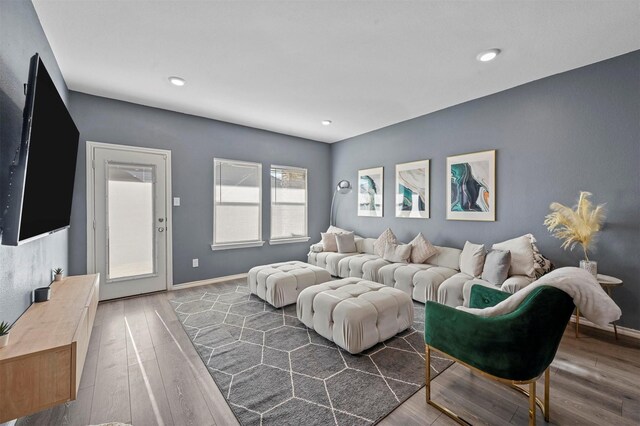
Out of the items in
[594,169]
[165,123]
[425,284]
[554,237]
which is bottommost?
[425,284]

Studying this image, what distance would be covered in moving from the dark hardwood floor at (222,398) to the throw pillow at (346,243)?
2.82m

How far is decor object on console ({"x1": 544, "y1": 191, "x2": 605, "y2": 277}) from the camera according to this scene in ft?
8.35

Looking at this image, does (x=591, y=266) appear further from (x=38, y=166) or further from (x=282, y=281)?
(x=38, y=166)

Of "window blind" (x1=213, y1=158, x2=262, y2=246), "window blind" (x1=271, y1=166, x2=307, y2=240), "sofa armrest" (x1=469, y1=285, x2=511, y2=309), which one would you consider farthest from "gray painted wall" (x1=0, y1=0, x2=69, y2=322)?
"window blind" (x1=271, y1=166, x2=307, y2=240)

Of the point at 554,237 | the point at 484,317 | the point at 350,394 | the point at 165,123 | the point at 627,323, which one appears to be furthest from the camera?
the point at 165,123

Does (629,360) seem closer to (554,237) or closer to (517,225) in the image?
(554,237)

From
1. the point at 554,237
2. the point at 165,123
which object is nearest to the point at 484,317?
the point at 554,237

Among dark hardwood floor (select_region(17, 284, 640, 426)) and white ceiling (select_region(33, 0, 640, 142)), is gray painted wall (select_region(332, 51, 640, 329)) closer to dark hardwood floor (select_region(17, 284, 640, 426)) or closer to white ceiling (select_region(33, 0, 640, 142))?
white ceiling (select_region(33, 0, 640, 142))

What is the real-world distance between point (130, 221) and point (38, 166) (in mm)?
2398

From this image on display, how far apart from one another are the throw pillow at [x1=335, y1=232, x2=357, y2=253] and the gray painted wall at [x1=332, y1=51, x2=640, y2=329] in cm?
113

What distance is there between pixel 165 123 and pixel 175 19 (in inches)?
87.9

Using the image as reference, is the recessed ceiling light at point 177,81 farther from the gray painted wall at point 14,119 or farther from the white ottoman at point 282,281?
the white ottoman at point 282,281

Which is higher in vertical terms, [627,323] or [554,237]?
[554,237]

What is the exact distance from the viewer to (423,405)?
1.69 metres
